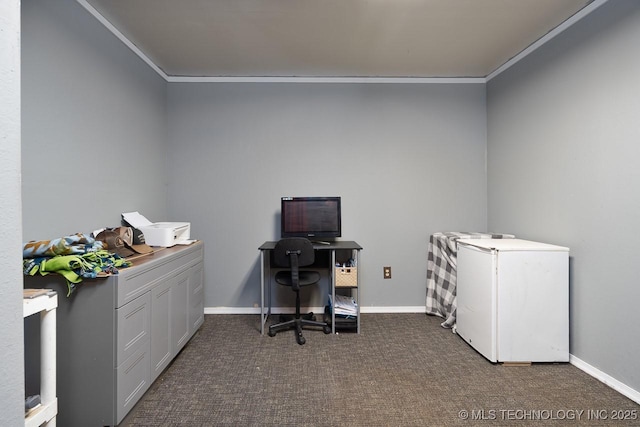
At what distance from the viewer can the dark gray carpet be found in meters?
1.64

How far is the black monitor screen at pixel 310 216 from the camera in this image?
300cm

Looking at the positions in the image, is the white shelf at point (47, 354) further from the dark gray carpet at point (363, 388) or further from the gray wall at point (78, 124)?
the gray wall at point (78, 124)

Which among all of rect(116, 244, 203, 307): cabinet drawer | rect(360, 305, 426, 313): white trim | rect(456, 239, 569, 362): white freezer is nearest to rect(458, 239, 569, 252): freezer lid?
rect(456, 239, 569, 362): white freezer

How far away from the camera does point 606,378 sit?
6.30 feet

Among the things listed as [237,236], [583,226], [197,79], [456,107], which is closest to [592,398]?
[583,226]

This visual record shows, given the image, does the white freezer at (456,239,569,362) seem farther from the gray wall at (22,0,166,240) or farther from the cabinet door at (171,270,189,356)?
the gray wall at (22,0,166,240)

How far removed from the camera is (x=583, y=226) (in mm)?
2076

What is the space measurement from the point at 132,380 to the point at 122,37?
8.13 feet

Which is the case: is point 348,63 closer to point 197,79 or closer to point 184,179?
point 197,79

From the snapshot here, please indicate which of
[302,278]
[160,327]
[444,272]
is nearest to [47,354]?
[160,327]

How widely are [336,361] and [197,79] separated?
9.90ft

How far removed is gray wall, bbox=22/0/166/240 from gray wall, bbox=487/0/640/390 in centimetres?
337

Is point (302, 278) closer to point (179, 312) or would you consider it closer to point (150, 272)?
point (179, 312)

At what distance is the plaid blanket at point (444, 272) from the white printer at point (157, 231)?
239cm
